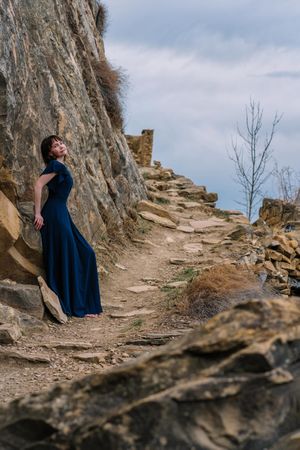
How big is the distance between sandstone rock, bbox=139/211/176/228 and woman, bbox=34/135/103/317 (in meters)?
6.08

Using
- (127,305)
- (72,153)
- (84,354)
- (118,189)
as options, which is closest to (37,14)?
(72,153)

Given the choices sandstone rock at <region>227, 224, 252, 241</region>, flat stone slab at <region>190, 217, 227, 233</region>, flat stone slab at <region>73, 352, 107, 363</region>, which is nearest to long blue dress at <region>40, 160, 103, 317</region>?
flat stone slab at <region>73, 352, 107, 363</region>

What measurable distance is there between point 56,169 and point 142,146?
18.2 metres

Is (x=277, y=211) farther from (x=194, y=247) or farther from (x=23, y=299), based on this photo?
(x=23, y=299)

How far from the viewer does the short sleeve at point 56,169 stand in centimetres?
817

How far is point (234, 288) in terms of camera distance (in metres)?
7.75

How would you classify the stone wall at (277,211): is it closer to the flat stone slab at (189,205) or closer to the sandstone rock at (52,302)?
the flat stone slab at (189,205)

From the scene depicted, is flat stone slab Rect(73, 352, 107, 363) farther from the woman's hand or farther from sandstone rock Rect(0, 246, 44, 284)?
the woman's hand

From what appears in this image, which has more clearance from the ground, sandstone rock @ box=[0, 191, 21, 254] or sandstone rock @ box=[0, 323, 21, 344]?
sandstone rock @ box=[0, 191, 21, 254]

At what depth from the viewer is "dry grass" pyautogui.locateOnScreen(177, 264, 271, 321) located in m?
7.29

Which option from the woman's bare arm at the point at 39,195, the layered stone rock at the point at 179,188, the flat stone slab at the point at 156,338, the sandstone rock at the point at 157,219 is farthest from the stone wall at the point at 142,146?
the flat stone slab at the point at 156,338

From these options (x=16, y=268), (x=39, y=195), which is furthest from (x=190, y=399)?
(x=39, y=195)

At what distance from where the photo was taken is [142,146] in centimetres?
2616

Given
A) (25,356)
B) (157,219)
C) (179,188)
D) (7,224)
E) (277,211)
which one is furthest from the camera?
(179,188)
